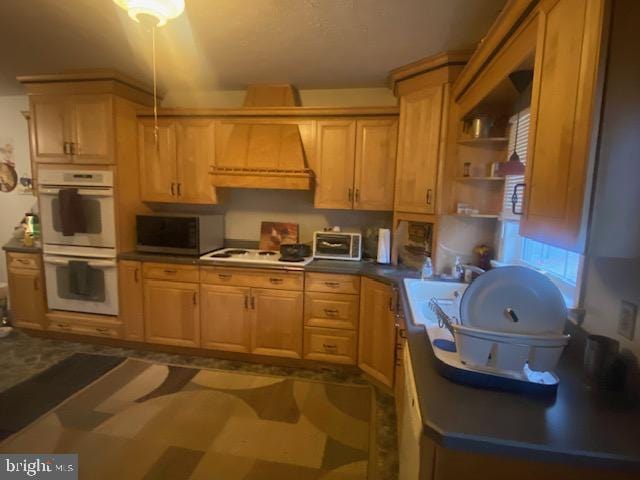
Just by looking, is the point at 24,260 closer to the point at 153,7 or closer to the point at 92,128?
the point at 92,128

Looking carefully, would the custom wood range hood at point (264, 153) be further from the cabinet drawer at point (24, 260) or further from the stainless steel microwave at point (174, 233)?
the cabinet drawer at point (24, 260)

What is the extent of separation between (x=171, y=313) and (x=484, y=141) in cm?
291

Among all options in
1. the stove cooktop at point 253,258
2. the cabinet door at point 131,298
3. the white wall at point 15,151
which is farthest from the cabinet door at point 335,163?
the white wall at point 15,151

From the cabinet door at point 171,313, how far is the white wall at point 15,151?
7.17ft

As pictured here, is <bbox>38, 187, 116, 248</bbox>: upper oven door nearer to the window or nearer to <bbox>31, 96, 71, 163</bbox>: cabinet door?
<bbox>31, 96, 71, 163</bbox>: cabinet door

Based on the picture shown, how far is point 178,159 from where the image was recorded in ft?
10.5

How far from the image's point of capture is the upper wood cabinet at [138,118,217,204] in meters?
3.15

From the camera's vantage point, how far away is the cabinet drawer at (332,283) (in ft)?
8.95

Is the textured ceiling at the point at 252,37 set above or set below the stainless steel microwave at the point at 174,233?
above

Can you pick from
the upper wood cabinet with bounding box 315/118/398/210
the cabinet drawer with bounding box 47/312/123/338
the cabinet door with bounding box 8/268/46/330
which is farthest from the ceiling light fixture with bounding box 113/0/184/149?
the cabinet door with bounding box 8/268/46/330

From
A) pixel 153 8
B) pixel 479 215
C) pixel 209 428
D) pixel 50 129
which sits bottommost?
pixel 209 428


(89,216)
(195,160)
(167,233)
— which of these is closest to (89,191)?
(89,216)

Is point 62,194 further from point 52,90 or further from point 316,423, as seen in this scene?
point 316,423

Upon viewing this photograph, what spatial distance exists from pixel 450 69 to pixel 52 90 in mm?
3372
